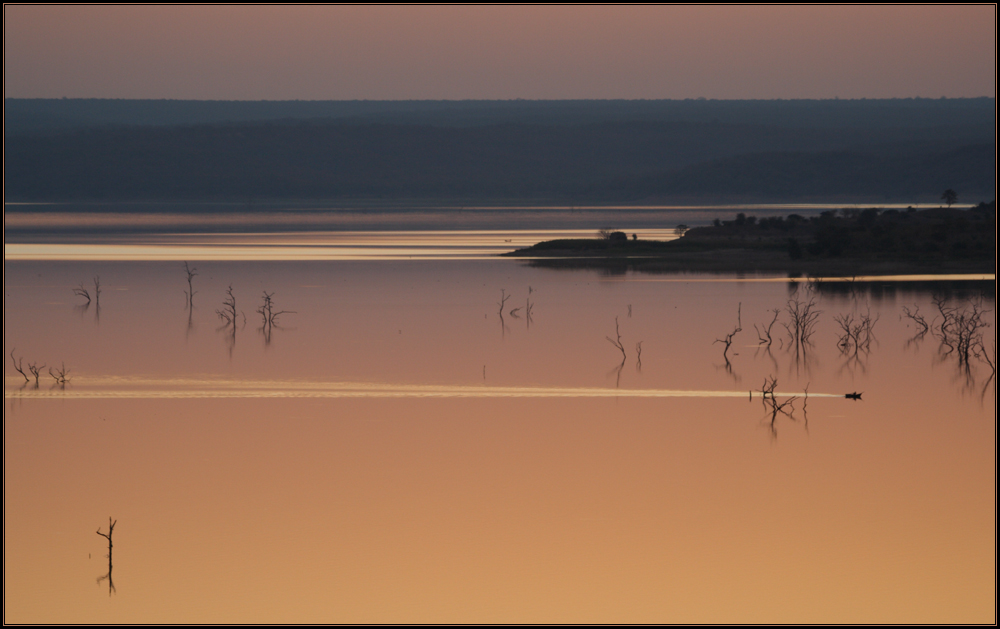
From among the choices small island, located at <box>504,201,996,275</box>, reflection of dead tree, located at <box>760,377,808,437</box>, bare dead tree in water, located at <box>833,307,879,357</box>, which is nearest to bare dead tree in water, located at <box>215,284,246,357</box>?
reflection of dead tree, located at <box>760,377,808,437</box>

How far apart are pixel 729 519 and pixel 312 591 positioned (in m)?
4.25

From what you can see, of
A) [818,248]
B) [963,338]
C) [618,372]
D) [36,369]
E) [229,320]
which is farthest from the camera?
[818,248]

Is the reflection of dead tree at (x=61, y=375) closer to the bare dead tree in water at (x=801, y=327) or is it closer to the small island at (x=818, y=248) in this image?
the bare dead tree in water at (x=801, y=327)

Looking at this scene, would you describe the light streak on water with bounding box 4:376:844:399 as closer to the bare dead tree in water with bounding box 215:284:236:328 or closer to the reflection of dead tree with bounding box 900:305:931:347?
the reflection of dead tree with bounding box 900:305:931:347

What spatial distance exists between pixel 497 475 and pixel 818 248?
37.5 m

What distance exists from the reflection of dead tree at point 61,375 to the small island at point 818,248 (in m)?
28.2

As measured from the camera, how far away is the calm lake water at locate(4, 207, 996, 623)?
38.4 feet

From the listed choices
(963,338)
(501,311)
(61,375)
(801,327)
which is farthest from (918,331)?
(61,375)

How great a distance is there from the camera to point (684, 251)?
55.0m

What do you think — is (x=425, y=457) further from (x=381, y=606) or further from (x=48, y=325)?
(x=48, y=325)

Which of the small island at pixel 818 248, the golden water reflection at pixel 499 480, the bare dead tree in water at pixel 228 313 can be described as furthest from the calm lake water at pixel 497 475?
the small island at pixel 818 248

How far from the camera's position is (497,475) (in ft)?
51.6

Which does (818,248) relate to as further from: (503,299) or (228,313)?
(228,313)

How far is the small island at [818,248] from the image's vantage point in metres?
48.6
